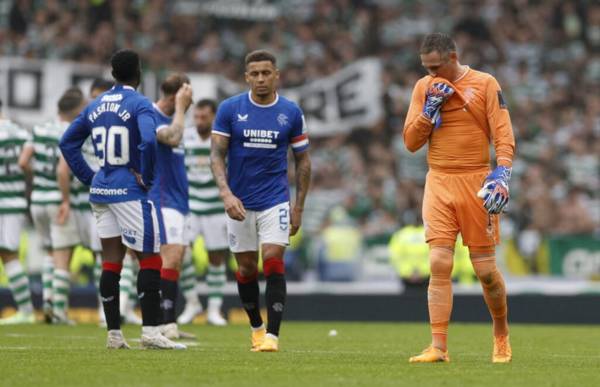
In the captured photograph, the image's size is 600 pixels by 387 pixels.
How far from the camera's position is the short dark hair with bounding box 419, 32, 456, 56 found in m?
9.82

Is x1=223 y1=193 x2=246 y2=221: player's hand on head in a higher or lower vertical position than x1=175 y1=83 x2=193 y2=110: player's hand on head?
lower

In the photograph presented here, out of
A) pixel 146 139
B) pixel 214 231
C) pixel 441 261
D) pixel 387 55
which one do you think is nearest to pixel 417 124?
pixel 441 261

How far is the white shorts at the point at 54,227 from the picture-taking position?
15.8 meters

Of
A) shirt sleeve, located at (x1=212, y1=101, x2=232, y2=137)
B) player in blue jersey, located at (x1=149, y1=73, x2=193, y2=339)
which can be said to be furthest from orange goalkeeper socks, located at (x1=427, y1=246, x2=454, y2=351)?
player in blue jersey, located at (x1=149, y1=73, x2=193, y2=339)

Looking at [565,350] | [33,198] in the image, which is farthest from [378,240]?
[565,350]

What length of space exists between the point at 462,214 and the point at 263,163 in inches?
77.4

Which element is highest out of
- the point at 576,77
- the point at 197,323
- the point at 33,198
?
the point at 576,77

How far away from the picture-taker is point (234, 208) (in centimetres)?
1088

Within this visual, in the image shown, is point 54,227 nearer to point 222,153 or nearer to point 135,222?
point 222,153

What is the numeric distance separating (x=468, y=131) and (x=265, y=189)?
1940 millimetres

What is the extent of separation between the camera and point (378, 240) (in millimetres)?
20797

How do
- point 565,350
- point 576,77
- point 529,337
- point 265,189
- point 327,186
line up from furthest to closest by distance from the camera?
point 576,77 < point 327,186 < point 529,337 < point 565,350 < point 265,189

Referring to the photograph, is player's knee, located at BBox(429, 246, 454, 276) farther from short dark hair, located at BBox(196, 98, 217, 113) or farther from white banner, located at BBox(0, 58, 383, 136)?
white banner, located at BBox(0, 58, 383, 136)

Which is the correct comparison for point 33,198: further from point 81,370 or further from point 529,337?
point 81,370
